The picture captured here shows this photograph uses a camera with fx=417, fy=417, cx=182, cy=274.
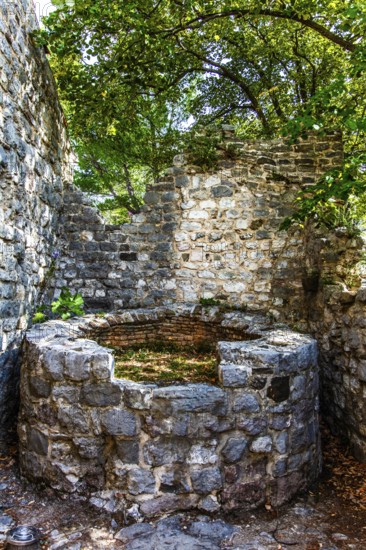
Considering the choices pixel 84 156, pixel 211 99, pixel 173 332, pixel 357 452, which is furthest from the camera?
pixel 84 156

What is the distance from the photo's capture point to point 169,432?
10.3 feet

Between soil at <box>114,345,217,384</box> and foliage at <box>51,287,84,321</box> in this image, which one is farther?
foliage at <box>51,287,84,321</box>

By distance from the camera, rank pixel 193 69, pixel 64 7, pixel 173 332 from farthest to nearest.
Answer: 1. pixel 193 69
2. pixel 173 332
3. pixel 64 7

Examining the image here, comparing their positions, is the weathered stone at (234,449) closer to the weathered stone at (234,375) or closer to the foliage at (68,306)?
the weathered stone at (234,375)

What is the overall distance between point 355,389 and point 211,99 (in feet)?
27.9

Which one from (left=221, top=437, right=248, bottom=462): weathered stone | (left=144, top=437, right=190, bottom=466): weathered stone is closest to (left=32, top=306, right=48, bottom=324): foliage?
(left=144, top=437, right=190, bottom=466): weathered stone

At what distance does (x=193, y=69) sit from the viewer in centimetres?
903

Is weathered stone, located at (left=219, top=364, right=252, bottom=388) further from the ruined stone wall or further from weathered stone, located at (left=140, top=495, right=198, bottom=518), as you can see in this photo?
the ruined stone wall

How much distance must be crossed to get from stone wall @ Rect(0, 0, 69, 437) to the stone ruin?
0.02 m

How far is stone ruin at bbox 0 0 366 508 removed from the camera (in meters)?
3.22

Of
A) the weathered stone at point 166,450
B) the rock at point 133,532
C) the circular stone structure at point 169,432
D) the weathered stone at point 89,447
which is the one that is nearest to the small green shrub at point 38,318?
the circular stone structure at point 169,432

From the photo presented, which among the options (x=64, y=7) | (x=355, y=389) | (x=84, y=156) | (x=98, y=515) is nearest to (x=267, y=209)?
(x=355, y=389)

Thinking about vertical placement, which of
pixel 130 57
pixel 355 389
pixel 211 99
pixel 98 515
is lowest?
pixel 98 515

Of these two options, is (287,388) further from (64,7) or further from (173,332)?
(64,7)
